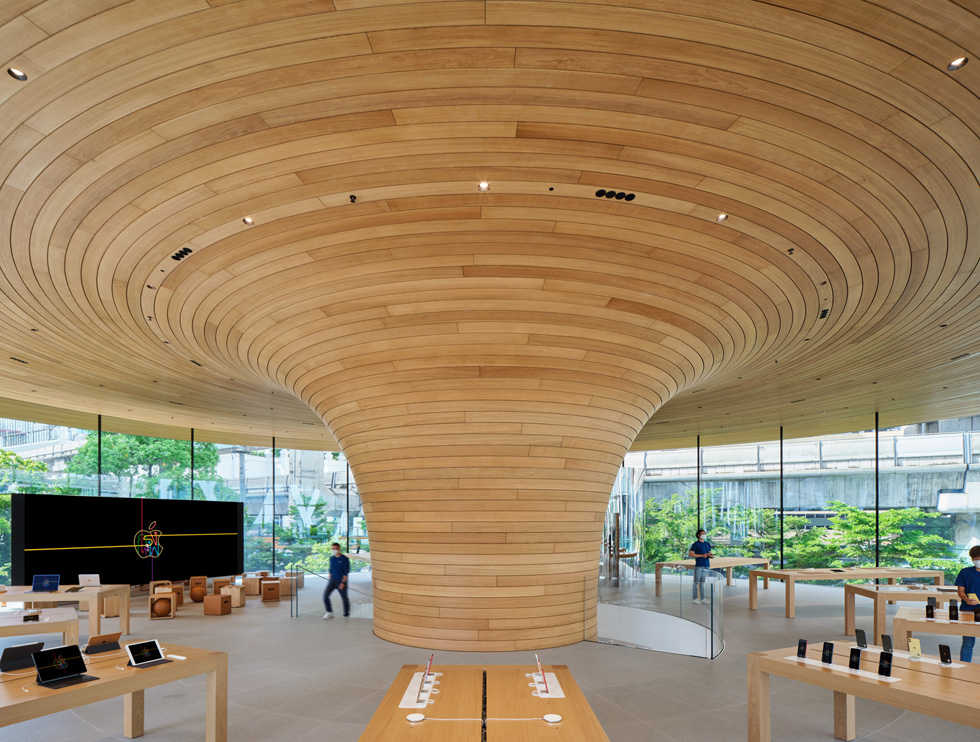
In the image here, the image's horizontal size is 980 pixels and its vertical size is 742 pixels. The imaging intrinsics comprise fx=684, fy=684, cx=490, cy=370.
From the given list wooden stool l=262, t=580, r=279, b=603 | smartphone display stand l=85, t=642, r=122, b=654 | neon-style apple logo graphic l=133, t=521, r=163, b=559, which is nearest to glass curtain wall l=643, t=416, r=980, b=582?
wooden stool l=262, t=580, r=279, b=603

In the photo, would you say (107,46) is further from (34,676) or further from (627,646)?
(627,646)

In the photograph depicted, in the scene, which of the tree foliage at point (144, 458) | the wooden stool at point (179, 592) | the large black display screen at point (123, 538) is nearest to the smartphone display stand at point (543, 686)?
the wooden stool at point (179, 592)

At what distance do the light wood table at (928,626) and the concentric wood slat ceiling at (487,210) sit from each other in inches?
135

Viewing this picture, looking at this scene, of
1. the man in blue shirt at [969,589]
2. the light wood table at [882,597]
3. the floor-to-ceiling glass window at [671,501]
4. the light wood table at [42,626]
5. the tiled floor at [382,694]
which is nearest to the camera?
the tiled floor at [382,694]

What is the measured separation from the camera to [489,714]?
398cm

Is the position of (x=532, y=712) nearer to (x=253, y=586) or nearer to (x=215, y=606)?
(x=215, y=606)

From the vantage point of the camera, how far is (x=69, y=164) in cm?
480

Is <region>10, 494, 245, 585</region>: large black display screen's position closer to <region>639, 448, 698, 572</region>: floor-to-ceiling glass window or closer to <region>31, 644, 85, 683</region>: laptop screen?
<region>31, 644, 85, 683</region>: laptop screen

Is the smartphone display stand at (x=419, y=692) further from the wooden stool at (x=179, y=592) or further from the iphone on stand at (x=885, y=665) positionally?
the wooden stool at (x=179, y=592)

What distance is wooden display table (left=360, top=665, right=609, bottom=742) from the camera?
12.0 ft

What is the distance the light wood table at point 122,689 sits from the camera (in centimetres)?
417

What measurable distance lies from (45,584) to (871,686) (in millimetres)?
11680

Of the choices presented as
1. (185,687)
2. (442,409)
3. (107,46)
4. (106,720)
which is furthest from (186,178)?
(185,687)

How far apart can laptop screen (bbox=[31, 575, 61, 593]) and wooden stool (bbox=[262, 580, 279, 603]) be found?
455 cm
